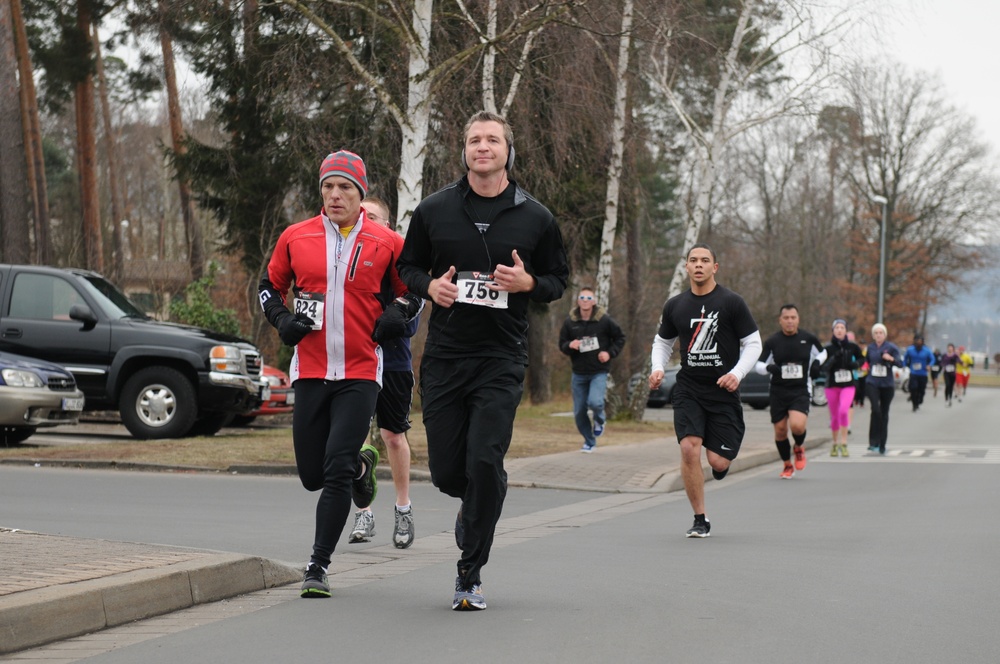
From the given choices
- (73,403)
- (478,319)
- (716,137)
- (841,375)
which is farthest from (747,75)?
(478,319)

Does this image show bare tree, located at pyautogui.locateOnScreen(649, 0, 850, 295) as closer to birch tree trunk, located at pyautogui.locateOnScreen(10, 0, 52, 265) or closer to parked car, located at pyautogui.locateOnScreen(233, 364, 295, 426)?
parked car, located at pyautogui.locateOnScreen(233, 364, 295, 426)

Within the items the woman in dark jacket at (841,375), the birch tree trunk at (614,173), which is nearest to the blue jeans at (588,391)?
the woman in dark jacket at (841,375)

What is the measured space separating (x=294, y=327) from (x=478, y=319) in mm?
993

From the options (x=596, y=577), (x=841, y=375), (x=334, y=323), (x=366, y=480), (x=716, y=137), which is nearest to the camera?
(x=334, y=323)

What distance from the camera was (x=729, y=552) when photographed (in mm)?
8734

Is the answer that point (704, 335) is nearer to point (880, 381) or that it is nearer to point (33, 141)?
point (880, 381)

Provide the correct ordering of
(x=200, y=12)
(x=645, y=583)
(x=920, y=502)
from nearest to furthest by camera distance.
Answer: (x=645, y=583) < (x=920, y=502) < (x=200, y=12)

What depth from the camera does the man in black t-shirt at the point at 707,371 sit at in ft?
32.2

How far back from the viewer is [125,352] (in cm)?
1730

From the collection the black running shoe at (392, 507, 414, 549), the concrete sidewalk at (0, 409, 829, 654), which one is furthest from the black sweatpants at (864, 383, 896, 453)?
the concrete sidewalk at (0, 409, 829, 654)

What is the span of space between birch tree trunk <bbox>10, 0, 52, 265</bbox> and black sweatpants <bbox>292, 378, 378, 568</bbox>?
2540cm

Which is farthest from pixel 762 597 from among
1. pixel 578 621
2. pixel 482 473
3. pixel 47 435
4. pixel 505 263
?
pixel 47 435

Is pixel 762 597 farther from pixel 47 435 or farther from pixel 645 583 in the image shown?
pixel 47 435

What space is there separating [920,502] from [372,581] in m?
6.97
